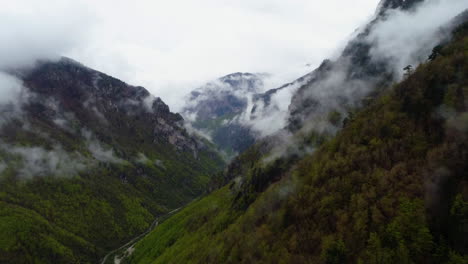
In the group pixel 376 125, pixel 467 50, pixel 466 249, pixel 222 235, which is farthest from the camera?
pixel 222 235

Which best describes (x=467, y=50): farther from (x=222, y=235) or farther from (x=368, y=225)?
(x=222, y=235)

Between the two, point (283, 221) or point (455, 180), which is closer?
point (455, 180)

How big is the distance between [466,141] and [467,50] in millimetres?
51919

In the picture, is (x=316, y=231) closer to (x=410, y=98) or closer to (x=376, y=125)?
(x=376, y=125)

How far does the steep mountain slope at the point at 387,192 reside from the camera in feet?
229

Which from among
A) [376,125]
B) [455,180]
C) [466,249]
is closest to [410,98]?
[376,125]

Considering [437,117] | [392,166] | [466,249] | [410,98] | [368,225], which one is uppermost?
[410,98]

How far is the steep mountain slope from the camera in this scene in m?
69.8

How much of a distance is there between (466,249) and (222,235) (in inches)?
4784

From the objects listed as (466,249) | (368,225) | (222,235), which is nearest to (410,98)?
(368,225)

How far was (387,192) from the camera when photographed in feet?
282

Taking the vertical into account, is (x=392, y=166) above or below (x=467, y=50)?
below

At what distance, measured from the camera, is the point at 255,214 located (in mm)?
147875

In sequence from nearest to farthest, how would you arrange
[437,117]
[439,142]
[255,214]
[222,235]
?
[439,142] < [437,117] < [255,214] < [222,235]
